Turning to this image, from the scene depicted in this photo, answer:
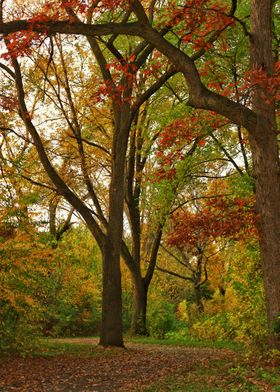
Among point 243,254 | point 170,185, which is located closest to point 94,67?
point 170,185

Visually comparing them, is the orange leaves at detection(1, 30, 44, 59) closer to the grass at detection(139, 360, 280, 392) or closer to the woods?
the woods

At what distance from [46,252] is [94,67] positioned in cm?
939

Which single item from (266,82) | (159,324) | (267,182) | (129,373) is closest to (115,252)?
(129,373)

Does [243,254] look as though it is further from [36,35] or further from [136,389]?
[36,35]

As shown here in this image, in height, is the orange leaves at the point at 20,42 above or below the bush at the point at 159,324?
above

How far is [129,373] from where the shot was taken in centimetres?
944

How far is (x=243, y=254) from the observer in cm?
1443

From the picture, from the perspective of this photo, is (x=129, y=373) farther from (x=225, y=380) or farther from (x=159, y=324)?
(x=159, y=324)

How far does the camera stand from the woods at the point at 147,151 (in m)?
8.90

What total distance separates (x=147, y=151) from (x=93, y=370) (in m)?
9.86

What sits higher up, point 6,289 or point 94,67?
point 94,67

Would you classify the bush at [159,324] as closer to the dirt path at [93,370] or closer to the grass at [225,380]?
the dirt path at [93,370]

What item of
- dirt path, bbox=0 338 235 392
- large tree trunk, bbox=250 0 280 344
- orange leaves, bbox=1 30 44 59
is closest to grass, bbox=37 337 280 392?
dirt path, bbox=0 338 235 392

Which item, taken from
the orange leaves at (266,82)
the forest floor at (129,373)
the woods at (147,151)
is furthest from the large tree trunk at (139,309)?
the orange leaves at (266,82)
